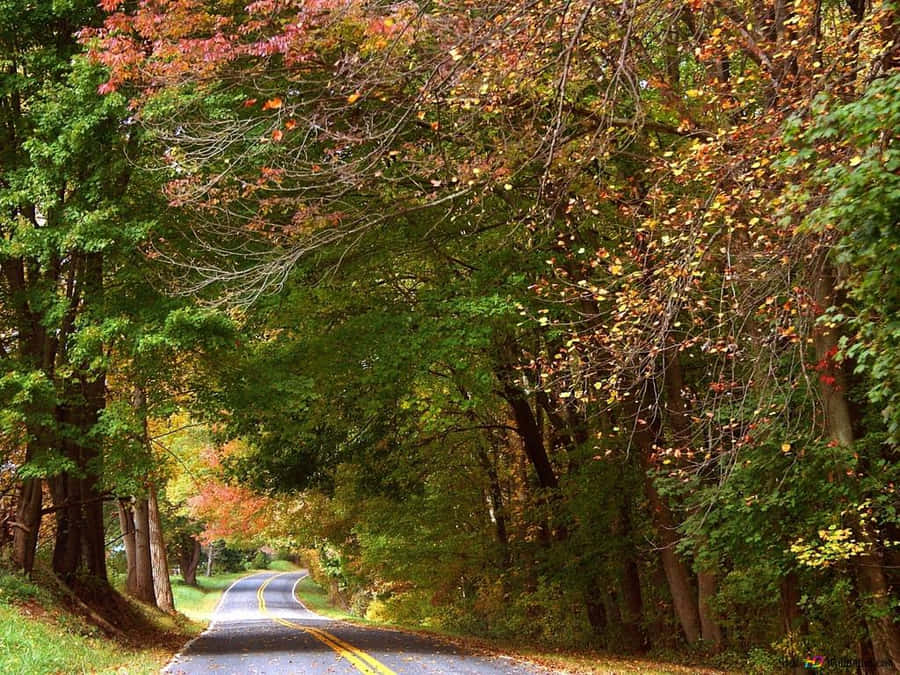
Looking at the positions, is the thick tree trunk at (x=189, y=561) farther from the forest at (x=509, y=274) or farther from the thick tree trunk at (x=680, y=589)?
the thick tree trunk at (x=680, y=589)

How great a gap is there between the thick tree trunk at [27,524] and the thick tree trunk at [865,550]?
41.9 feet

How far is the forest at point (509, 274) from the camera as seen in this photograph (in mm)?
8289

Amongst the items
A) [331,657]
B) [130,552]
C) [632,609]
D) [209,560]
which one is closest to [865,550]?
[331,657]

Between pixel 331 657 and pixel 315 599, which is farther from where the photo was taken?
pixel 315 599

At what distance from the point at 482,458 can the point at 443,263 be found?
9.59 meters

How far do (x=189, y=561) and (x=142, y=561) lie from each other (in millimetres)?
35444

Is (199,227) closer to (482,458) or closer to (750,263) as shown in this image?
(750,263)

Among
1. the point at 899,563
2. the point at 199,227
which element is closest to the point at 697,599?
the point at 899,563

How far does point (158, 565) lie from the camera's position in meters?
29.2

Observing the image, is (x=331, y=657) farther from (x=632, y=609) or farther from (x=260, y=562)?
(x=260, y=562)

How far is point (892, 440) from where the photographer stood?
6574mm

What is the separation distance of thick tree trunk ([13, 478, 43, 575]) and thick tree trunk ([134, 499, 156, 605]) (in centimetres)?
978

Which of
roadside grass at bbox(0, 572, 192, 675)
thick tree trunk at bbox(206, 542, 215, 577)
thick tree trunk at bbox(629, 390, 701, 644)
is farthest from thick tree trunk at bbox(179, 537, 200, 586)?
thick tree trunk at bbox(629, 390, 701, 644)

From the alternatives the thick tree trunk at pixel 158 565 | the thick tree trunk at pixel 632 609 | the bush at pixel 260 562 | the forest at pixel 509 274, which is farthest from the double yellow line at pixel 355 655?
the bush at pixel 260 562
